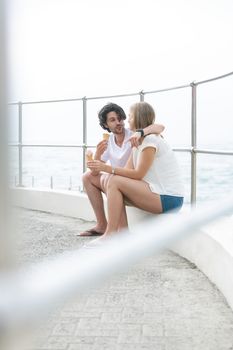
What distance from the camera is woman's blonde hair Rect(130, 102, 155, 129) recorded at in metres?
3.39

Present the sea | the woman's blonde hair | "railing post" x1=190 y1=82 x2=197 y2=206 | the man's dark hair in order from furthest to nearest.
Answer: the man's dark hair
"railing post" x1=190 y1=82 x2=197 y2=206
the woman's blonde hair
the sea

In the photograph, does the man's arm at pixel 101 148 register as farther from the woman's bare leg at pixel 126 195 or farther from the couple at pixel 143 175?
the woman's bare leg at pixel 126 195

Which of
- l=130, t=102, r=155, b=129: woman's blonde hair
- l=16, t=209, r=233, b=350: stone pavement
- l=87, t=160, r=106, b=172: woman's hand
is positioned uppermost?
l=130, t=102, r=155, b=129: woman's blonde hair

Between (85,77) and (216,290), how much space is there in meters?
2.37

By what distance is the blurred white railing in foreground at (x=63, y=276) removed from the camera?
0.33m

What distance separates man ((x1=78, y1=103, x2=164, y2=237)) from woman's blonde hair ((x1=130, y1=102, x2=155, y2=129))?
0.63ft

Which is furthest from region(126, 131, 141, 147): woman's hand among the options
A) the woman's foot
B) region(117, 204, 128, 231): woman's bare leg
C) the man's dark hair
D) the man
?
the woman's foot

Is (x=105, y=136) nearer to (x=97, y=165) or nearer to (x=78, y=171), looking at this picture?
(x=97, y=165)

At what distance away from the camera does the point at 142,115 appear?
134 inches

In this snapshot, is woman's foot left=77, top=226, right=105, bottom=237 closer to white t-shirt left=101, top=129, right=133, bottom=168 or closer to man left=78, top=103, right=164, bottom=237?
man left=78, top=103, right=164, bottom=237

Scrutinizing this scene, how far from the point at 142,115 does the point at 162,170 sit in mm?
328

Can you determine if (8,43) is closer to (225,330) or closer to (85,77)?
(225,330)

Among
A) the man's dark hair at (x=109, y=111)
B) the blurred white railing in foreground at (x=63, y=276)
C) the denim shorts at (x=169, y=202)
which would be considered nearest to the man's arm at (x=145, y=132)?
the denim shorts at (x=169, y=202)

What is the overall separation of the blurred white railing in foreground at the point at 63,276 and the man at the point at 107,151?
9.63ft
